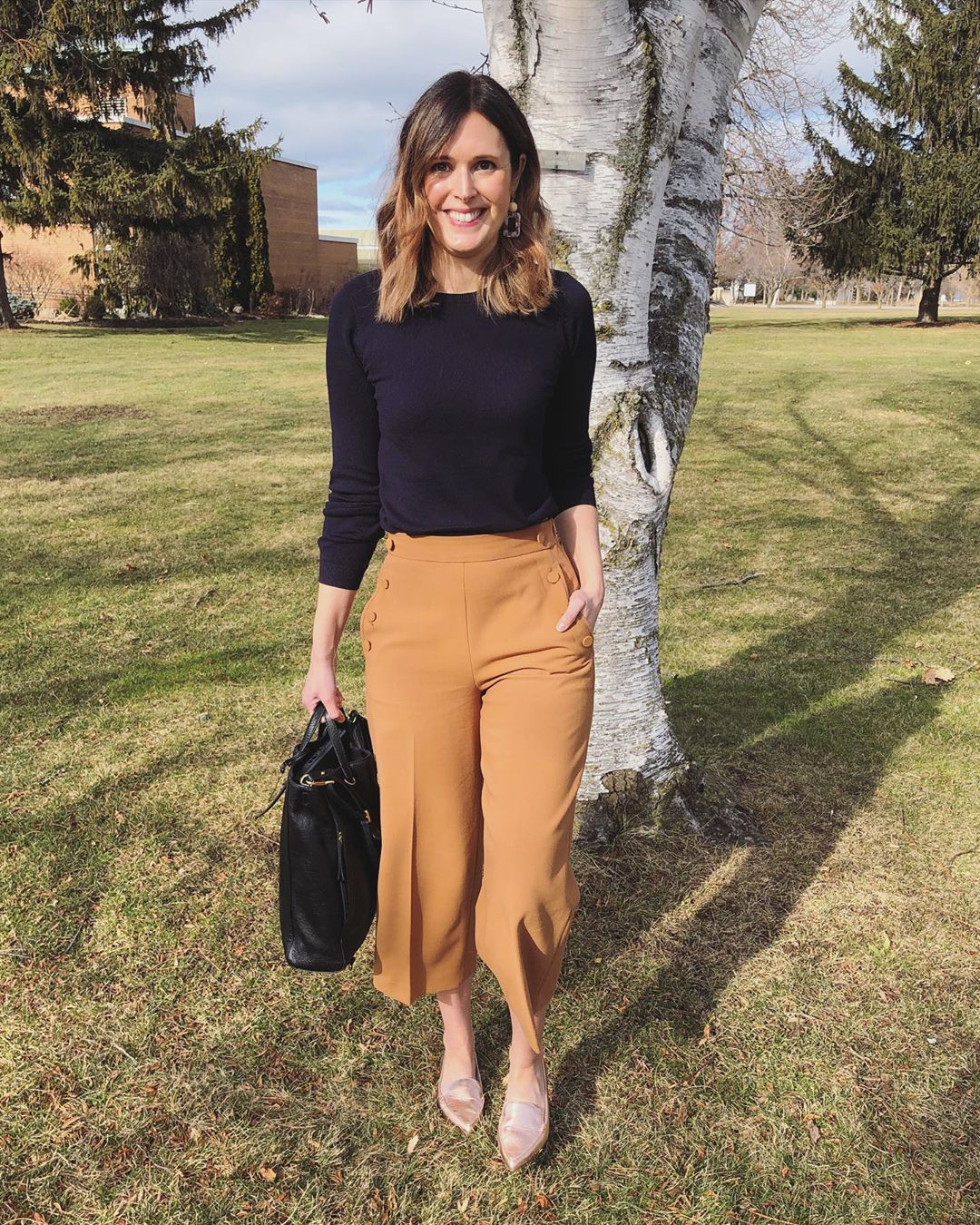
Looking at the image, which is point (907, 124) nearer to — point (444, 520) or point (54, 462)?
point (54, 462)

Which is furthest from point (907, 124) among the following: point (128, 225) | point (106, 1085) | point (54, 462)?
point (106, 1085)

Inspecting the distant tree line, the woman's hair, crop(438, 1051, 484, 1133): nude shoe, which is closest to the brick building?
the distant tree line

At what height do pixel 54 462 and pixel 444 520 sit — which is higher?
pixel 444 520

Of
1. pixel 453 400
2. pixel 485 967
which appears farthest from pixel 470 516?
pixel 485 967

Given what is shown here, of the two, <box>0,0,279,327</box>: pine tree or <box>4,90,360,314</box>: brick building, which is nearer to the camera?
<box>0,0,279,327</box>: pine tree

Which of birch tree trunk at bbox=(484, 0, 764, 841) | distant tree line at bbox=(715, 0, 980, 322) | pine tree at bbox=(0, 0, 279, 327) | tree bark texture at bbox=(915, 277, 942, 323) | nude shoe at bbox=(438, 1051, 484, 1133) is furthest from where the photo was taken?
tree bark texture at bbox=(915, 277, 942, 323)

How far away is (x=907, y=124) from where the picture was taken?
3250 centimetres

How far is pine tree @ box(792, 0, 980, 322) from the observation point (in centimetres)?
3092

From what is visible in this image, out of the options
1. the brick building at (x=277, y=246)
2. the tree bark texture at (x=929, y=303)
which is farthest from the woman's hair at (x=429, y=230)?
the tree bark texture at (x=929, y=303)

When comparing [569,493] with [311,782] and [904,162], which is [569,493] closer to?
[311,782]

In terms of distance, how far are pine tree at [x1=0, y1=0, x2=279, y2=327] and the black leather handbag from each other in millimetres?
23406

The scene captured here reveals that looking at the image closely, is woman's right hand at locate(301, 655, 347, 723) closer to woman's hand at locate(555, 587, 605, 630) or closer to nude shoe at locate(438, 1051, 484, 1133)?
woman's hand at locate(555, 587, 605, 630)

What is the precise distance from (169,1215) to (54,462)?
8836 mm

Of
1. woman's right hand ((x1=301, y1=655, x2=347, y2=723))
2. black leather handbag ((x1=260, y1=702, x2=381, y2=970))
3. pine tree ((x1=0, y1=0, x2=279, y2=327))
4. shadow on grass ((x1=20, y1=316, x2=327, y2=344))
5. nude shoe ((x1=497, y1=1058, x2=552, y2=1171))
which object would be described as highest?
pine tree ((x1=0, y1=0, x2=279, y2=327))
